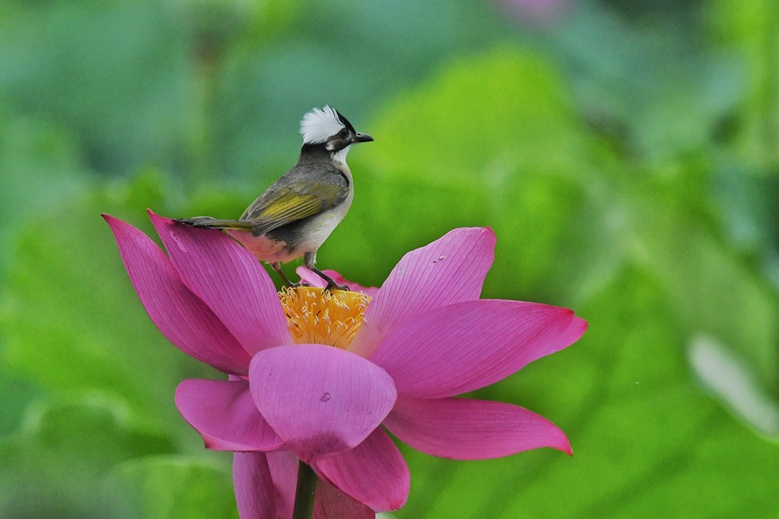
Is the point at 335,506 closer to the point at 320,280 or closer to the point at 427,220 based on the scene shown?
the point at 320,280

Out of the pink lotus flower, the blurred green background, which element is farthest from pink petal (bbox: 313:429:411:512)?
the blurred green background

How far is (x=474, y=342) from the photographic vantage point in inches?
11.3

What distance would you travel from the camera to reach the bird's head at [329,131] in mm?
315

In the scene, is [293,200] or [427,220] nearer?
[293,200]

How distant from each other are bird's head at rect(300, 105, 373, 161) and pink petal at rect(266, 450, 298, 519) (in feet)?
0.28

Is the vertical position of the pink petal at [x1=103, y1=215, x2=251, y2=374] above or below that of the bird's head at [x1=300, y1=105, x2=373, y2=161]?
below

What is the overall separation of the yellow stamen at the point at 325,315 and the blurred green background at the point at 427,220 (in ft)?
0.31

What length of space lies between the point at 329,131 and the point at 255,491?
10 centimetres

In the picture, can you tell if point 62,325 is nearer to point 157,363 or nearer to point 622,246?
point 157,363

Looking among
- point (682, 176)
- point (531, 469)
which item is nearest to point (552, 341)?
point (531, 469)

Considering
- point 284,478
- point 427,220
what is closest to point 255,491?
point 284,478

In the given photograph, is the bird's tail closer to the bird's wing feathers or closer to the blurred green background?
the bird's wing feathers

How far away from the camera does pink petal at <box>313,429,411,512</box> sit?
29cm

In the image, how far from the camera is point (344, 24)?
5.80 ft
